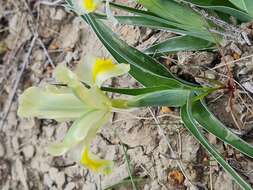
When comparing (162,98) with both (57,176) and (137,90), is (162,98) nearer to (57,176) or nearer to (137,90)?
(137,90)

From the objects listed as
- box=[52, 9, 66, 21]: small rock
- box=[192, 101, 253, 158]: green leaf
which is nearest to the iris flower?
box=[192, 101, 253, 158]: green leaf

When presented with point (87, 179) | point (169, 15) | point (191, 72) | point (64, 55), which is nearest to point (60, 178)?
point (87, 179)

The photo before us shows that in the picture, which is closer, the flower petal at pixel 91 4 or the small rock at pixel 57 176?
the flower petal at pixel 91 4

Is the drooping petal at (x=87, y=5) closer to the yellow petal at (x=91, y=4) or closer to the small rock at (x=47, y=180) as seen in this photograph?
the yellow petal at (x=91, y=4)

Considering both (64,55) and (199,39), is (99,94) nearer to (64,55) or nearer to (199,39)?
(199,39)

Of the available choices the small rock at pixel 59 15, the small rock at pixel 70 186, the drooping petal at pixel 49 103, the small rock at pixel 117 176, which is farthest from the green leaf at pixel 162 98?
the small rock at pixel 59 15

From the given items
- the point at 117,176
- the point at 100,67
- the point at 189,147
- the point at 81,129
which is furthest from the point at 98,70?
the point at 117,176

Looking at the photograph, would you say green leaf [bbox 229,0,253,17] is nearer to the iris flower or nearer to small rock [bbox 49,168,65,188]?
the iris flower
